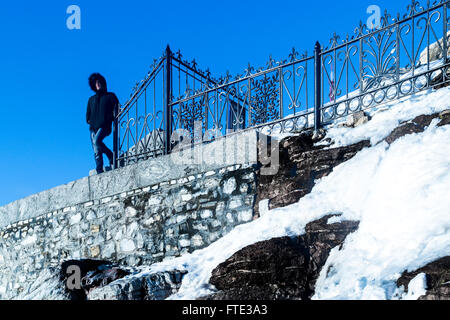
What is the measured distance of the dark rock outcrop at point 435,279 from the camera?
10.4ft

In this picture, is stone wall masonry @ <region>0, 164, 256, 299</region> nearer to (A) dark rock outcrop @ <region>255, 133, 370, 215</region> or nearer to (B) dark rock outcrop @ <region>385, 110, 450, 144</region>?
(A) dark rock outcrop @ <region>255, 133, 370, 215</region>

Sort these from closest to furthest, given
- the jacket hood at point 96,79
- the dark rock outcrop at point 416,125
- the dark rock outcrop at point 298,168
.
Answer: the dark rock outcrop at point 416,125, the dark rock outcrop at point 298,168, the jacket hood at point 96,79

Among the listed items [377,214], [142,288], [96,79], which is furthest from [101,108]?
[377,214]

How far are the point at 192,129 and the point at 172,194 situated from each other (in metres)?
0.97

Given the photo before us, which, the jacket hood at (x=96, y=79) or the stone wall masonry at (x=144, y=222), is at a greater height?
the jacket hood at (x=96, y=79)

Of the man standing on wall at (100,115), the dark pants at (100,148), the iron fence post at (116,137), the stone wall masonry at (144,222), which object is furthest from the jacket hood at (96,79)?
the stone wall masonry at (144,222)

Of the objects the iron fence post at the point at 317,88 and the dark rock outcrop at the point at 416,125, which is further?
the iron fence post at the point at 317,88

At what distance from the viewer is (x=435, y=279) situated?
10.8 feet

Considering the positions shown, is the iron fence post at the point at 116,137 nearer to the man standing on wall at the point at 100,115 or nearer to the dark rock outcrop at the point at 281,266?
the man standing on wall at the point at 100,115

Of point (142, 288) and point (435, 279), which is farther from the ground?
point (435, 279)

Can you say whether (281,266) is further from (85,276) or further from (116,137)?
(116,137)

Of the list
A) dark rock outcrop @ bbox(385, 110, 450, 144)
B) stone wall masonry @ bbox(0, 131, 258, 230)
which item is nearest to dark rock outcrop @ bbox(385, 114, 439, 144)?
dark rock outcrop @ bbox(385, 110, 450, 144)

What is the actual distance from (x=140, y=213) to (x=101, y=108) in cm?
201

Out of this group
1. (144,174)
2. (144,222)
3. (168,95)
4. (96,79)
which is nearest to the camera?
(144,222)
